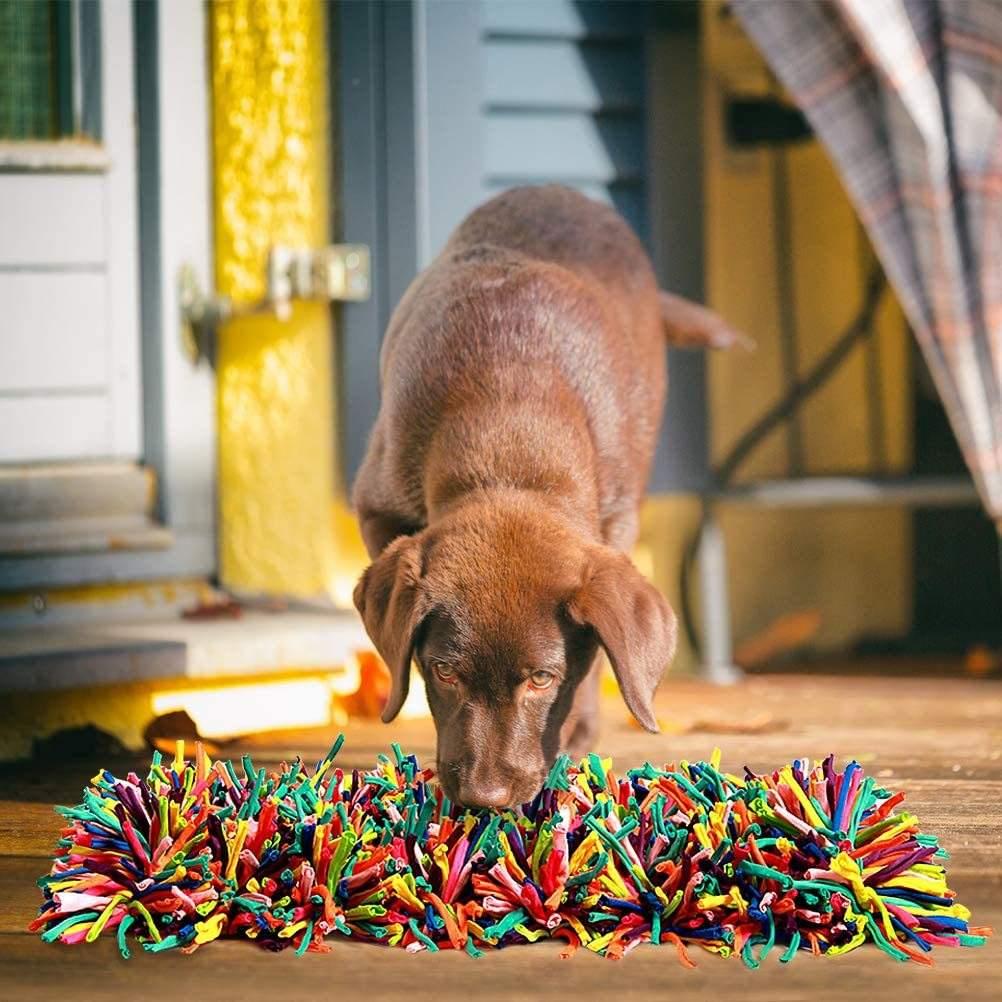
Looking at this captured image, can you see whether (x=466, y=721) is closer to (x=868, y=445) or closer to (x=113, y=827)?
(x=113, y=827)

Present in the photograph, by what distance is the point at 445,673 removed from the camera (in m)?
1.66

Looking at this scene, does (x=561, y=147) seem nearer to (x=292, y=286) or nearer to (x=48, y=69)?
(x=292, y=286)

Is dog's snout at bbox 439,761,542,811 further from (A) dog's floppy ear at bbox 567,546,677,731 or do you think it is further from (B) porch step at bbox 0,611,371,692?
(B) porch step at bbox 0,611,371,692

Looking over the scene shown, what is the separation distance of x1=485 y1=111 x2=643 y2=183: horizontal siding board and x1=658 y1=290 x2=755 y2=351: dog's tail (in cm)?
46

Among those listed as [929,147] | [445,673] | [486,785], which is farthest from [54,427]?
[929,147]

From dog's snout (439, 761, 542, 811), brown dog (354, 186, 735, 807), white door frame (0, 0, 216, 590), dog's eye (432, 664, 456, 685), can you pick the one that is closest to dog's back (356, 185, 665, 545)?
brown dog (354, 186, 735, 807)

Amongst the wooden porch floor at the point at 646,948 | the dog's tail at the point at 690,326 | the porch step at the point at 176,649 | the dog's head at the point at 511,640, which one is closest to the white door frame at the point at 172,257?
the porch step at the point at 176,649

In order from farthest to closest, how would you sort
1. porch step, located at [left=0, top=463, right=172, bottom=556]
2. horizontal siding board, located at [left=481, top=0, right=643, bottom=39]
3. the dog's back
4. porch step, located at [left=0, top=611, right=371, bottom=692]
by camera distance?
horizontal siding board, located at [left=481, top=0, right=643, bottom=39]
porch step, located at [left=0, top=463, right=172, bottom=556]
porch step, located at [left=0, top=611, right=371, bottom=692]
the dog's back

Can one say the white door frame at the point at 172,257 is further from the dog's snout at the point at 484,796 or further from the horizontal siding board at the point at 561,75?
the dog's snout at the point at 484,796

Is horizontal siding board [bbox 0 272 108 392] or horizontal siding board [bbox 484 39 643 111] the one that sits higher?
horizontal siding board [bbox 484 39 643 111]

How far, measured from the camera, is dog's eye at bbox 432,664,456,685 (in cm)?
165

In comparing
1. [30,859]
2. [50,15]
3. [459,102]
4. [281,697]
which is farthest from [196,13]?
[30,859]

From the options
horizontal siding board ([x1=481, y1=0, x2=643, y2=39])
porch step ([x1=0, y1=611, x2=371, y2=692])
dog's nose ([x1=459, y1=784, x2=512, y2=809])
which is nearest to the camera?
dog's nose ([x1=459, y1=784, x2=512, y2=809])

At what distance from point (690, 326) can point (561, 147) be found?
1.92ft
